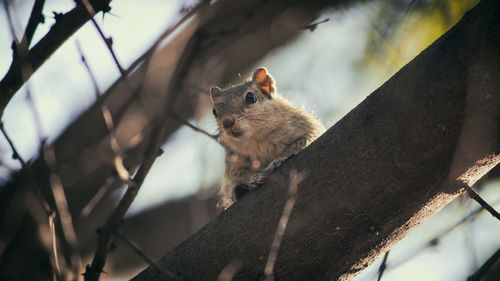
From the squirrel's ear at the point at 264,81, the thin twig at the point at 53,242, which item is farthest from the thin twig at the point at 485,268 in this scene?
the squirrel's ear at the point at 264,81

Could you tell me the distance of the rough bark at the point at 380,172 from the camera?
2320 mm

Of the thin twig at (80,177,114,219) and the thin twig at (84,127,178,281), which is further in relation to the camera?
the thin twig at (80,177,114,219)

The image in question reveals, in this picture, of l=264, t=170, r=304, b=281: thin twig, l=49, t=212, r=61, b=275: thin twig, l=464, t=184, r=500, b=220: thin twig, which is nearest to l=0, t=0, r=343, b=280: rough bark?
l=49, t=212, r=61, b=275: thin twig

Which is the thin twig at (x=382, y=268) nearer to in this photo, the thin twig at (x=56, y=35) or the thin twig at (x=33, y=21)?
the thin twig at (x=56, y=35)

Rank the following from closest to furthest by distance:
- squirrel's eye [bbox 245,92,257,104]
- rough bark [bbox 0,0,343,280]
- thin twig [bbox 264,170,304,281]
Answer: thin twig [bbox 264,170,304,281], rough bark [bbox 0,0,343,280], squirrel's eye [bbox 245,92,257,104]

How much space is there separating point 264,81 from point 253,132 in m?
0.86

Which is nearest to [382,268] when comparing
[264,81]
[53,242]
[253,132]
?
[53,242]

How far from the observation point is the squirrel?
13.6 ft

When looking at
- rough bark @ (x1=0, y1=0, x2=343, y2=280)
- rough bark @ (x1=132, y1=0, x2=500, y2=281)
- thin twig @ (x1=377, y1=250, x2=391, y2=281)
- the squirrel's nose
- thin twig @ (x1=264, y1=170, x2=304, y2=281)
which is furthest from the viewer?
the squirrel's nose

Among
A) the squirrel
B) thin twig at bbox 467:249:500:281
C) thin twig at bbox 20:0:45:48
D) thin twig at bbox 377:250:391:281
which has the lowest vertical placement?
thin twig at bbox 467:249:500:281

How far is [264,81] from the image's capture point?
491 centimetres

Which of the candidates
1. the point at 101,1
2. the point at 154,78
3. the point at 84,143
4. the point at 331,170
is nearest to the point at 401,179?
the point at 331,170

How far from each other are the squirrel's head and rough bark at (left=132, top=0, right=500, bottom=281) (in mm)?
1446

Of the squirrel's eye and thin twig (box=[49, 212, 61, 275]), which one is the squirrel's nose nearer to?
the squirrel's eye
